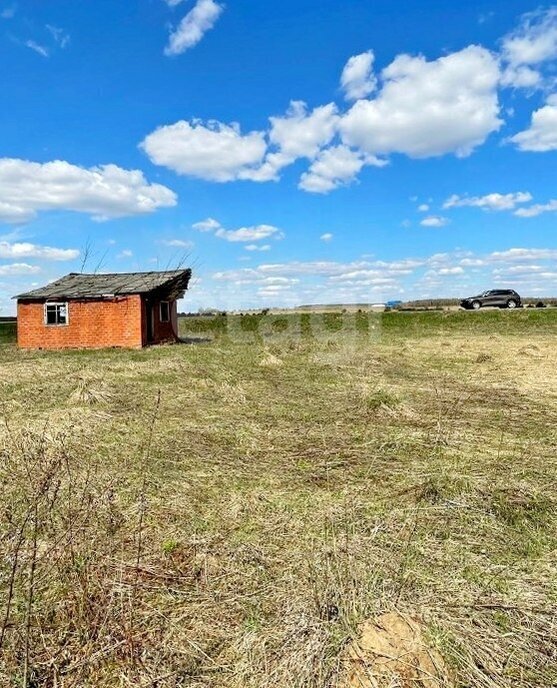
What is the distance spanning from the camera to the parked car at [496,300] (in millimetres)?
42125

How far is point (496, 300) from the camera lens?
138ft

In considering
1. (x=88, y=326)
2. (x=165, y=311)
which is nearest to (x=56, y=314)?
(x=88, y=326)

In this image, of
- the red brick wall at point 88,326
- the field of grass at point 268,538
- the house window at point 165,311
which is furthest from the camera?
the house window at point 165,311

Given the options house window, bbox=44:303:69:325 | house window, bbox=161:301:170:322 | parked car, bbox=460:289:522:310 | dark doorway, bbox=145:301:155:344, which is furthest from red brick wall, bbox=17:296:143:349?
parked car, bbox=460:289:522:310

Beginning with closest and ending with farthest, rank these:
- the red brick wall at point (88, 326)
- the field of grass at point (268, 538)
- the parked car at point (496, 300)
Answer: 1. the field of grass at point (268, 538)
2. the red brick wall at point (88, 326)
3. the parked car at point (496, 300)

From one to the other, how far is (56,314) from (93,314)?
189 centimetres

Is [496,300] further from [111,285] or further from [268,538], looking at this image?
[268,538]

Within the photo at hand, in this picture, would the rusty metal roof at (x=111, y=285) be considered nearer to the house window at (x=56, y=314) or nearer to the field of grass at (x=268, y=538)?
the house window at (x=56, y=314)

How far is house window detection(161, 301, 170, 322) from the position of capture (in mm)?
25595

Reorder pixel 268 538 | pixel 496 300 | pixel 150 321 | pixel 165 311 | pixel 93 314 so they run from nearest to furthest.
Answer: pixel 268 538
pixel 93 314
pixel 150 321
pixel 165 311
pixel 496 300

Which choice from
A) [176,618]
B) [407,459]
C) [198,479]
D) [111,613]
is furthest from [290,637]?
[407,459]

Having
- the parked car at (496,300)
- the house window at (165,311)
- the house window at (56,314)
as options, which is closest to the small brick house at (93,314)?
the house window at (56,314)

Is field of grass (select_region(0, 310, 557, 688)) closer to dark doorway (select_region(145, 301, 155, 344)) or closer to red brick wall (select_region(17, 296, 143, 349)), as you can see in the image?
red brick wall (select_region(17, 296, 143, 349))

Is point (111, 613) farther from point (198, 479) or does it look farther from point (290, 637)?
point (198, 479)
